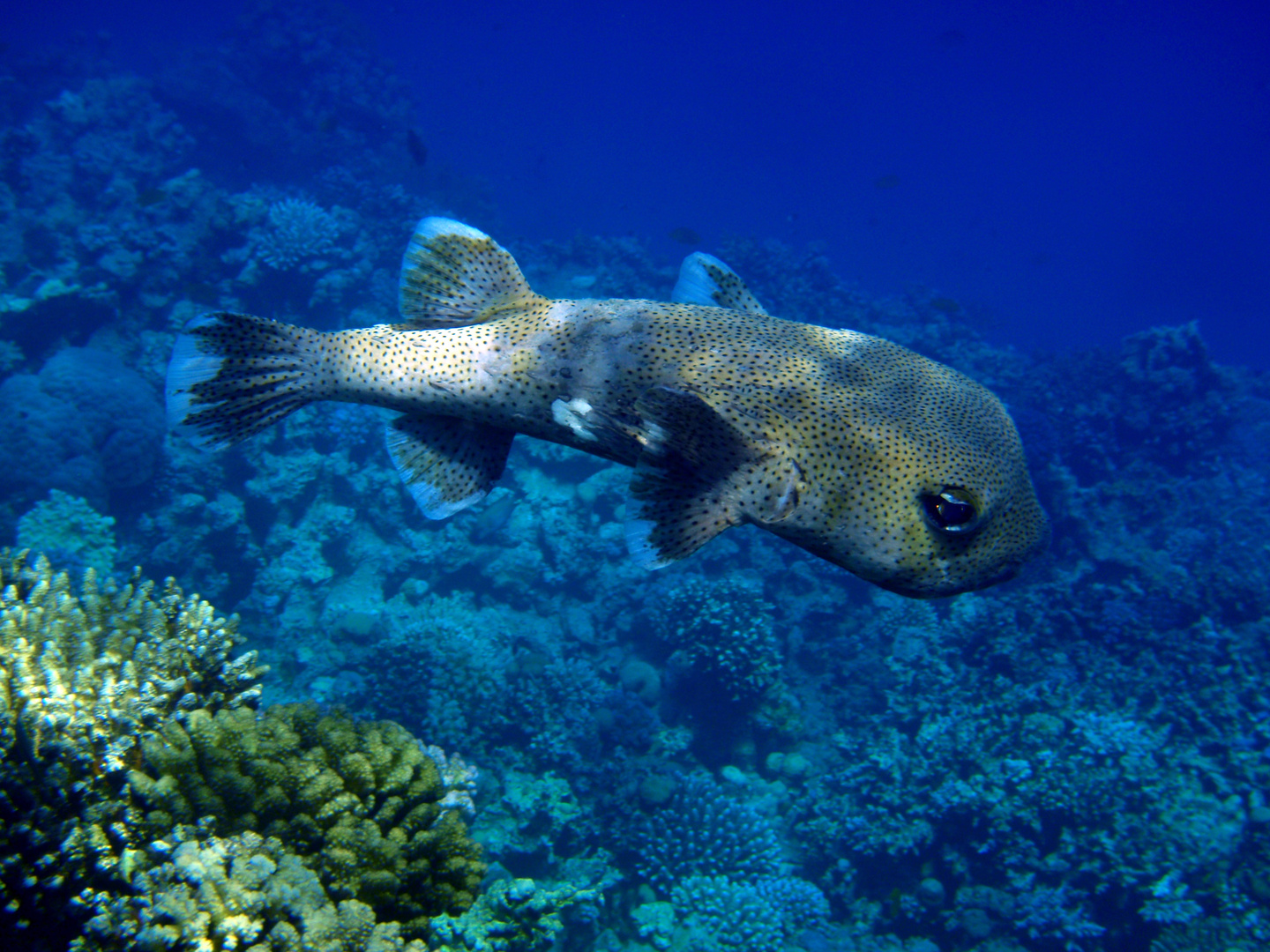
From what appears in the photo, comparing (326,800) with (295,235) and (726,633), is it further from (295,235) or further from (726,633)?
(295,235)

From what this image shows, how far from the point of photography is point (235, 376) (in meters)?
2.73

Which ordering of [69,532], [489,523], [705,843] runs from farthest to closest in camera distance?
[489,523]
[69,532]
[705,843]

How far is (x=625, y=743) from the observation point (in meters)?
7.79

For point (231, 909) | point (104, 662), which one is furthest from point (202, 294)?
point (231, 909)

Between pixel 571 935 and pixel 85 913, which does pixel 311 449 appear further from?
pixel 85 913

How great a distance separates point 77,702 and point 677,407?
10.2ft

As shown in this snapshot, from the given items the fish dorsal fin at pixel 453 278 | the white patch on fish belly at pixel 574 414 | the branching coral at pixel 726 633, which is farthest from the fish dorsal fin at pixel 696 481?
the branching coral at pixel 726 633

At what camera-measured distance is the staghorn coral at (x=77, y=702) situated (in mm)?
2186

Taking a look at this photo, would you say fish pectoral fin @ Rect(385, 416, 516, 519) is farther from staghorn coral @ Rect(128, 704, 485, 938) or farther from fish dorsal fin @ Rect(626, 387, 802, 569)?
staghorn coral @ Rect(128, 704, 485, 938)

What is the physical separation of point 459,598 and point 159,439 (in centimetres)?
611

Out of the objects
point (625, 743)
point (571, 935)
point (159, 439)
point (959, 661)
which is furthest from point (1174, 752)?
point (159, 439)

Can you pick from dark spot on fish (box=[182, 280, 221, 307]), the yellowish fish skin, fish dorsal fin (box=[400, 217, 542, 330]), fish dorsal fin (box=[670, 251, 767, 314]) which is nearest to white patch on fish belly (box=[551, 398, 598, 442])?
the yellowish fish skin

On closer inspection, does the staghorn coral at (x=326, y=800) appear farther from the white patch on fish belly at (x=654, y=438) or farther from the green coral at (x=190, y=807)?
Answer: the white patch on fish belly at (x=654, y=438)

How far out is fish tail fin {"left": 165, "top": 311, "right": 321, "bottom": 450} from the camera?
106 inches
